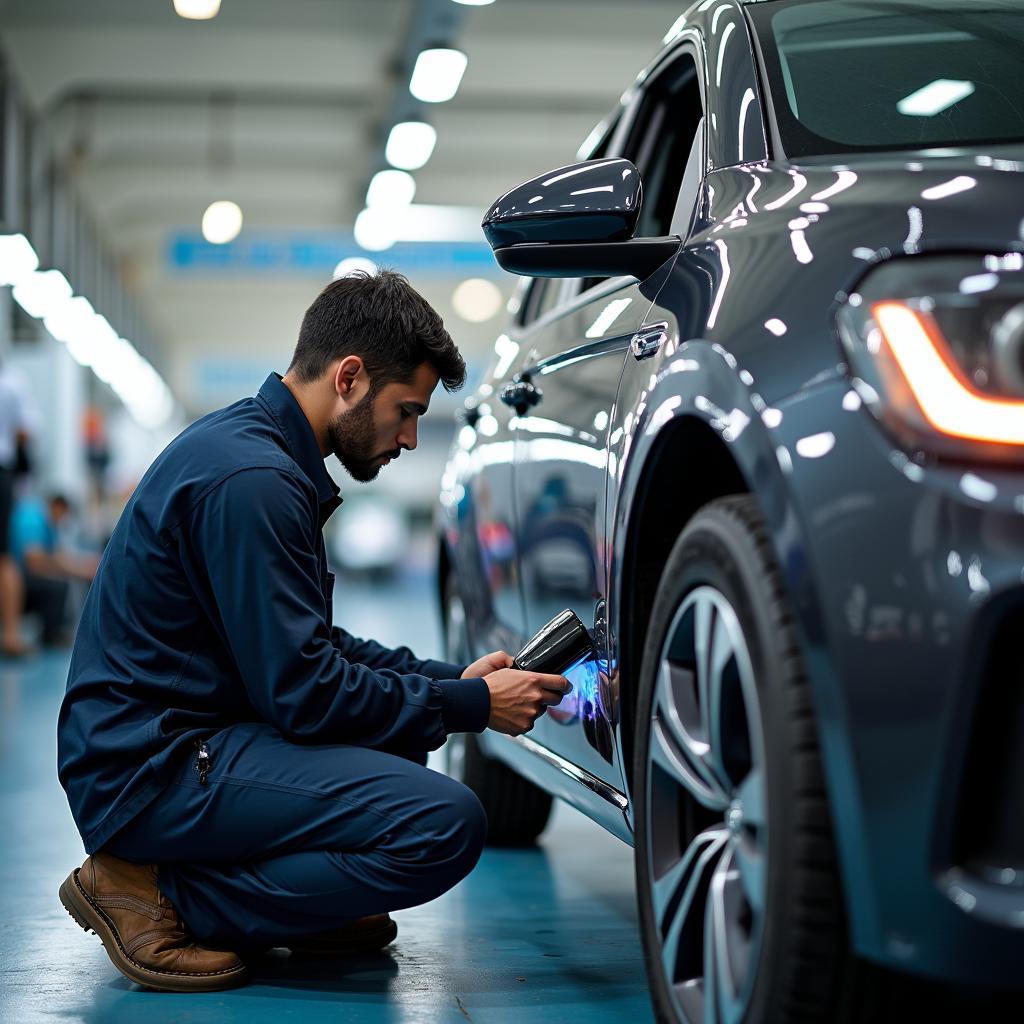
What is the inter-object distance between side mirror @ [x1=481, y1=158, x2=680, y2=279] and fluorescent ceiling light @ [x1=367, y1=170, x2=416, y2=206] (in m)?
11.6

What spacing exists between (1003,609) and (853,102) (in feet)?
3.78

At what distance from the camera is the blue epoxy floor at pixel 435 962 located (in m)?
2.32

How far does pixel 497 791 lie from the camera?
3.79 meters

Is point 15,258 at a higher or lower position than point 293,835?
higher

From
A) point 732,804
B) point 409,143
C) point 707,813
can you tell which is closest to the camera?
point 732,804

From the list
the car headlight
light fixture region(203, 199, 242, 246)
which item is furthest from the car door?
light fixture region(203, 199, 242, 246)

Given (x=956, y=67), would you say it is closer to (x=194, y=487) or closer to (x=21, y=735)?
(x=194, y=487)

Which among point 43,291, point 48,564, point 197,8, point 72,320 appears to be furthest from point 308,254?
point 48,564

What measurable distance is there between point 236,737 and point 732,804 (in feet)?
3.42

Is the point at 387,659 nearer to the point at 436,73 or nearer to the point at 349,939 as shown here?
the point at 349,939

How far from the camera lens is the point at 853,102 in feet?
7.38

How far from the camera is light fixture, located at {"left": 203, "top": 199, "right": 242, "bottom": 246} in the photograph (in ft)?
55.9

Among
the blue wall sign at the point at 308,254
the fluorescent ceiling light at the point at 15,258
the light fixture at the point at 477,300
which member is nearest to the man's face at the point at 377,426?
the fluorescent ceiling light at the point at 15,258

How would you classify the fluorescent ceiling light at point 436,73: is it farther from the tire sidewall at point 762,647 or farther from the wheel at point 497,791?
the tire sidewall at point 762,647
